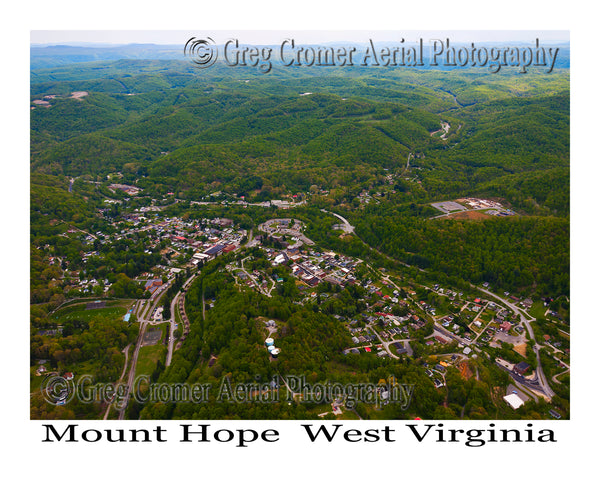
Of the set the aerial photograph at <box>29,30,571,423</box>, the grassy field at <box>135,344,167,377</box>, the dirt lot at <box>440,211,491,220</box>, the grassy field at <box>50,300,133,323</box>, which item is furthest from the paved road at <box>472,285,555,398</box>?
the grassy field at <box>50,300,133,323</box>

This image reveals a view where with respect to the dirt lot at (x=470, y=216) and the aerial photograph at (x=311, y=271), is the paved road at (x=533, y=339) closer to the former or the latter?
the aerial photograph at (x=311, y=271)

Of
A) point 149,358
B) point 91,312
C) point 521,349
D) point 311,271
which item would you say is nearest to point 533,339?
point 521,349

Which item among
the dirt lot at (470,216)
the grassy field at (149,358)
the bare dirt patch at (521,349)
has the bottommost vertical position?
the grassy field at (149,358)

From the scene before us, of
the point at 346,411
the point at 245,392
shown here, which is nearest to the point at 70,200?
the point at 245,392

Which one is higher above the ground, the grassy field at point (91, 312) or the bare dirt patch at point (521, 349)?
the grassy field at point (91, 312)

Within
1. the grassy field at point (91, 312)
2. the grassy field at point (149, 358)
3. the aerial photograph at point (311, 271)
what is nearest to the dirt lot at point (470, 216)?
the aerial photograph at point (311, 271)

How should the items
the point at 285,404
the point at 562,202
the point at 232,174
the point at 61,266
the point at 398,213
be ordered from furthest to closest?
1. the point at 232,174
2. the point at 398,213
3. the point at 562,202
4. the point at 61,266
5. the point at 285,404

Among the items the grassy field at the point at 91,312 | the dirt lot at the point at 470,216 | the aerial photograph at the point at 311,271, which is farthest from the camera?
the dirt lot at the point at 470,216

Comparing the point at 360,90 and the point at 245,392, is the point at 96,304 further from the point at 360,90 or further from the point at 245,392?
the point at 360,90

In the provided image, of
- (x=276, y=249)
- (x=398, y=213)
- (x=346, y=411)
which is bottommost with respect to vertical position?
(x=346, y=411)
